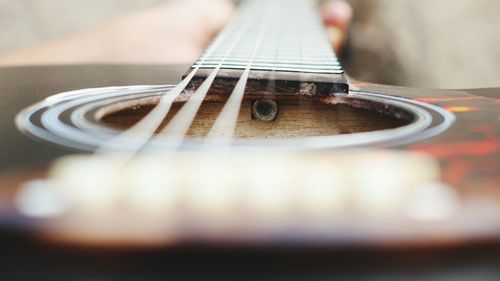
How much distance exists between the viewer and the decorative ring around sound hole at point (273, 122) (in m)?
0.40

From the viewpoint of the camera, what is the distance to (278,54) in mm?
791

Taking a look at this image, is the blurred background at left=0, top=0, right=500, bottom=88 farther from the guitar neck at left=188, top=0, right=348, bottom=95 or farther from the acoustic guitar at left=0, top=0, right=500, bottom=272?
the acoustic guitar at left=0, top=0, right=500, bottom=272

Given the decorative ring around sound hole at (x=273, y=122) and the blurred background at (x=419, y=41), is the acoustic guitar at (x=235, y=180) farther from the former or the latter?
the blurred background at (x=419, y=41)

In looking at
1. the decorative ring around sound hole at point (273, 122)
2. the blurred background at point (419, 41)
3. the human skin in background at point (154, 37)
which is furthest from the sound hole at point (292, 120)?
the blurred background at point (419, 41)

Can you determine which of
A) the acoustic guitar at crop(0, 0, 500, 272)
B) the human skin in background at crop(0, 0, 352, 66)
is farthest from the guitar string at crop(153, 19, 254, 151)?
the human skin in background at crop(0, 0, 352, 66)

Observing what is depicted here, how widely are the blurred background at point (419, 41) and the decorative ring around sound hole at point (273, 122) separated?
958 millimetres

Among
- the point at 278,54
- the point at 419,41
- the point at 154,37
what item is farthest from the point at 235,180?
the point at 419,41

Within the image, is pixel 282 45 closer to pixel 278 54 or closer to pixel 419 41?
pixel 278 54

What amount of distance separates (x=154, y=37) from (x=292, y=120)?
714 mm

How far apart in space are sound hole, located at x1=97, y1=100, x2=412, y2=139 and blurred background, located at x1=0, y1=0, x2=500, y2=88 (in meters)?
0.96

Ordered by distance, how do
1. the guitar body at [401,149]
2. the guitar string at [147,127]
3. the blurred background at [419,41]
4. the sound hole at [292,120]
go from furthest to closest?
the blurred background at [419,41] < the sound hole at [292,120] < the guitar string at [147,127] < the guitar body at [401,149]

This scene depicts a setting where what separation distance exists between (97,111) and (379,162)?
30 cm

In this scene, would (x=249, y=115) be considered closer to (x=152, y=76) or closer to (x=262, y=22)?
(x=152, y=76)

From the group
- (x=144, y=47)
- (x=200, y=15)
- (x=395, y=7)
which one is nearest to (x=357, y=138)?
(x=144, y=47)
